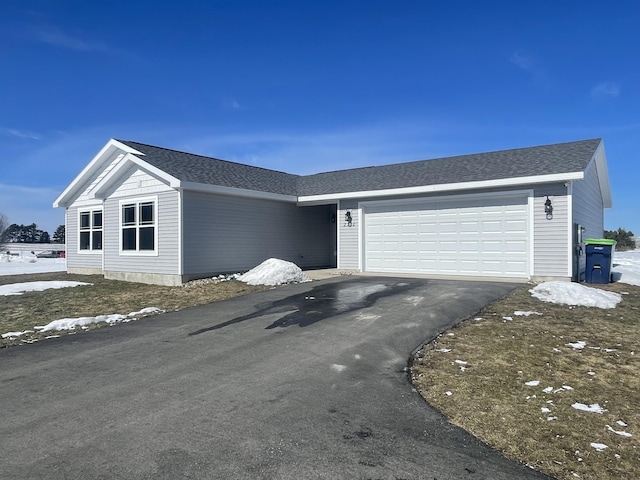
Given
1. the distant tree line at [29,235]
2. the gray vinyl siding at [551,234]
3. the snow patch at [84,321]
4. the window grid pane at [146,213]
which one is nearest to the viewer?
the snow patch at [84,321]

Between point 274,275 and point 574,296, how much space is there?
7.52 meters

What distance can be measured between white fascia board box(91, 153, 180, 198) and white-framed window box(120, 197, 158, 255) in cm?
82

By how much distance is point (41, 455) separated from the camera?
3396 mm

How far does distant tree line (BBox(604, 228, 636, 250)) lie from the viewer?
127 feet

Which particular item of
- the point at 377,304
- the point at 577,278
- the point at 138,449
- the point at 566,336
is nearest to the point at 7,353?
the point at 138,449

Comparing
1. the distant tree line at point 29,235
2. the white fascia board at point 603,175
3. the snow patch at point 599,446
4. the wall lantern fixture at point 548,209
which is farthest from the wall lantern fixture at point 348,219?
the distant tree line at point 29,235

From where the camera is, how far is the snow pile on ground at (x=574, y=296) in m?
9.30

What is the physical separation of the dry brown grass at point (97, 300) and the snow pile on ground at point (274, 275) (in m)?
0.36

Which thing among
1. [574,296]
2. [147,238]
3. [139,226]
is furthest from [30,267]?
[574,296]

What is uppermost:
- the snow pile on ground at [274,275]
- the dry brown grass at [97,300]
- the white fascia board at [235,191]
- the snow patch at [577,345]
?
the white fascia board at [235,191]

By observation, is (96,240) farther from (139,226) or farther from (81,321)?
(81,321)

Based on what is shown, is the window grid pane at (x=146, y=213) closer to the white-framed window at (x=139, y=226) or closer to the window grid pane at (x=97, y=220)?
the white-framed window at (x=139, y=226)

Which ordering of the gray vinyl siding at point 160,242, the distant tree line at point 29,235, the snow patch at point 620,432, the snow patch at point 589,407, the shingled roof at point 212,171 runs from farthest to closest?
the distant tree line at point 29,235 → the shingled roof at point 212,171 → the gray vinyl siding at point 160,242 → the snow patch at point 589,407 → the snow patch at point 620,432

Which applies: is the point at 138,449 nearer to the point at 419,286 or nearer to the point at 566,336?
the point at 566,336
